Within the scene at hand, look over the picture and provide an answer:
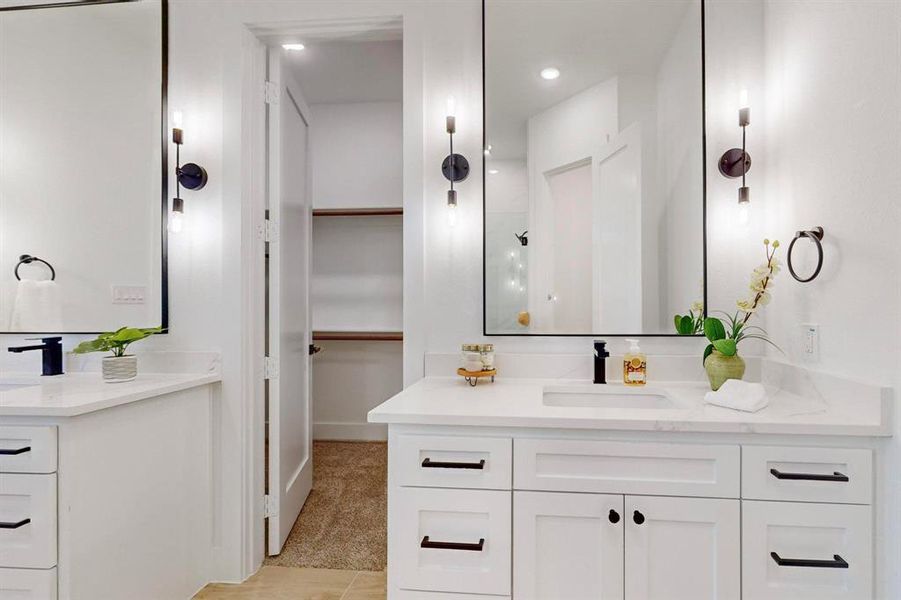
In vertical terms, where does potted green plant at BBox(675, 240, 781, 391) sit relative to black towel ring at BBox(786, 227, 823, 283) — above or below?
below

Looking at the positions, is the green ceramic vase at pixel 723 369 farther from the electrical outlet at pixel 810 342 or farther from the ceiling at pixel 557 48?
the ceiling at pixel 557 48

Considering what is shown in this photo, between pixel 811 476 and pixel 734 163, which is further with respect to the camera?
pixel 734 163

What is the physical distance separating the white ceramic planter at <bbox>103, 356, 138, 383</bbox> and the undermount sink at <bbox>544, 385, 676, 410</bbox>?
1.65m

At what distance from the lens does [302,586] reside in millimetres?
2018

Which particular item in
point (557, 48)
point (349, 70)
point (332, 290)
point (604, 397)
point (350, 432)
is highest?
point (349, 70)

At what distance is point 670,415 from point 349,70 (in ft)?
10.3

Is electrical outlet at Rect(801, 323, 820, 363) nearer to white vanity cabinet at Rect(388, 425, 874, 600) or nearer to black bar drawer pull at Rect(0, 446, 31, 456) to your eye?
white vanity cabinet at Rect(388, 425, 874, 600)

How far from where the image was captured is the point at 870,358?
1261mm

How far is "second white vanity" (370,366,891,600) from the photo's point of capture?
1.22 meters

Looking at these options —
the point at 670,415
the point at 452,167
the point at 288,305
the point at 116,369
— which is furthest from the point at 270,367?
the point at 670,415

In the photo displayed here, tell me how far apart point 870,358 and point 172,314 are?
2527 millimetres

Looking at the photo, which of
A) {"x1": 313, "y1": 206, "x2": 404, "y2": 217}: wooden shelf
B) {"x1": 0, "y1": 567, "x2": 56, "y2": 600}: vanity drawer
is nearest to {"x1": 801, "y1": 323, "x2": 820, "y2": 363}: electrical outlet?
{"x1": 0, "y1": 567, "x2": 56, "y2": 600}: vanity drawer

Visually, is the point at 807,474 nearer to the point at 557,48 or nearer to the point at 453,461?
the point at 453,461

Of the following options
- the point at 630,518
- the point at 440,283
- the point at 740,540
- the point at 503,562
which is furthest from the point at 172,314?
the point at 740,540
